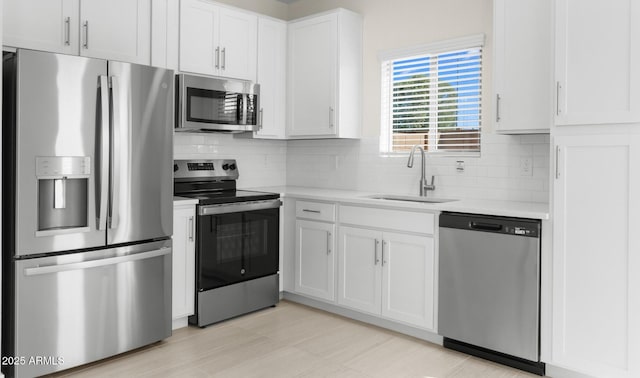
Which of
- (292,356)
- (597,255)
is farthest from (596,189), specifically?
(292,356)

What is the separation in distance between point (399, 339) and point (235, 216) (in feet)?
4.93

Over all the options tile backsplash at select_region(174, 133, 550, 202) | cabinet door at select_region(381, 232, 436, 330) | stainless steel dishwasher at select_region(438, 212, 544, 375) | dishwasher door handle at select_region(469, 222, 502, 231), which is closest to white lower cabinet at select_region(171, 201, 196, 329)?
tile backsplash at select_region(174, 133, 550, 202)

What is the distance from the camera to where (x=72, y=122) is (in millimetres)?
2850

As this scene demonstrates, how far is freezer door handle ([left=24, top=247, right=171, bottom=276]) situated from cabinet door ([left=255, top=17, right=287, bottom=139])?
162cm

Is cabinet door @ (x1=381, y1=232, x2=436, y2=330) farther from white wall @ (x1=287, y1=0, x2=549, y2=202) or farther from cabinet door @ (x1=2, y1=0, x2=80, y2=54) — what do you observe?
cabinet door @ (x1=2, y1=0, x2=80, y2=54)

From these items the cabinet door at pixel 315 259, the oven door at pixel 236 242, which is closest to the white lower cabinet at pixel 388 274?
the cabinet door at pixel 315 259

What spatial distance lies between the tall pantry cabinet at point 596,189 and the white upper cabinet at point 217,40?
2.52 m

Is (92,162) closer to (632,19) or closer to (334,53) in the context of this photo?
(334,53)

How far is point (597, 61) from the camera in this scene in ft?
8.70

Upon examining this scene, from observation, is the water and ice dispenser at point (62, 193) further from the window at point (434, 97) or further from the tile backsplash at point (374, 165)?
the window at point (434, 97)

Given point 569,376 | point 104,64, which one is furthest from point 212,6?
point 569,376

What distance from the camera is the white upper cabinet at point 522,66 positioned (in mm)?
3104

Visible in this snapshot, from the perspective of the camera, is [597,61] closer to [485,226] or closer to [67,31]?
[485,226]

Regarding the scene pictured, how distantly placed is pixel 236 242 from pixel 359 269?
961 mm
